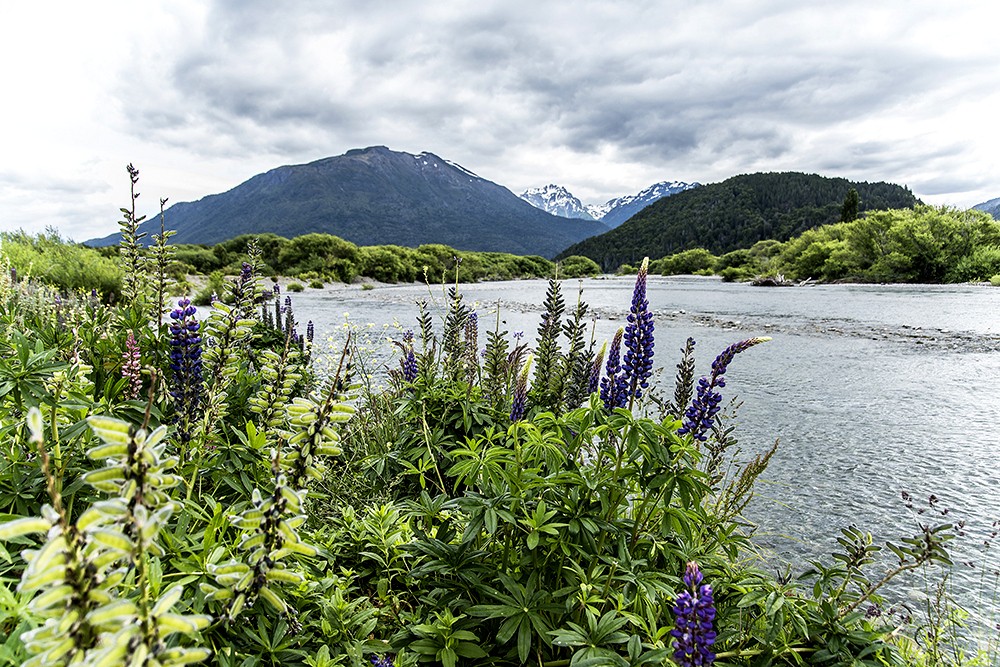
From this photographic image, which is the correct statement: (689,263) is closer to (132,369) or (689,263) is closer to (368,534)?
(368,534)

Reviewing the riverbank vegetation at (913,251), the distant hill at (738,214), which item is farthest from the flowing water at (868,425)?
the distant hill at (738,214)

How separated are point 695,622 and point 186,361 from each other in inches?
86.8

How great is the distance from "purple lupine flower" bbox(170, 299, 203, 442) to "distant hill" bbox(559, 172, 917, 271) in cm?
11544

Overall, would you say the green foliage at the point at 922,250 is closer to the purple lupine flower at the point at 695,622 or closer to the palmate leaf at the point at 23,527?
the purple lupine flower at the point at 695,622

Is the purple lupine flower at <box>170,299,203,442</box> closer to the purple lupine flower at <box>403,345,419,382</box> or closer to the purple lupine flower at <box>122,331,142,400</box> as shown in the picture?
the purple lupine flower at <box>122,331,142,400</box>

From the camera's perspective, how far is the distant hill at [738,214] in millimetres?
110125

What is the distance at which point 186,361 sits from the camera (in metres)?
2.21

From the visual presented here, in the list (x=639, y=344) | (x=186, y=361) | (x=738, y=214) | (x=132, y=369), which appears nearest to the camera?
(x=186, y=361)

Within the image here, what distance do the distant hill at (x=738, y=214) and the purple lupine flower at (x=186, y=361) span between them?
379ft

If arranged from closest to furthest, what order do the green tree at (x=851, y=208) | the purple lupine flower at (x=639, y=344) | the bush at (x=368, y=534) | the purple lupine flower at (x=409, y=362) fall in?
the bush at (x=368, y=534), the purple lupine flower at (x=639, y=344), the purple lupine flower at (x=409, y=362), the green tree at (x=851, y=208)

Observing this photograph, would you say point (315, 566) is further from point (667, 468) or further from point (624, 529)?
point (667, 468)

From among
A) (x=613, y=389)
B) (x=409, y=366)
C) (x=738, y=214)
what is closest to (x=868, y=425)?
(x=613, y=389)

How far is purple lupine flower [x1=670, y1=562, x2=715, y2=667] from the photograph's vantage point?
1.52m

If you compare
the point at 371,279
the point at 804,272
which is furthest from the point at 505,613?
the point at 804,272
